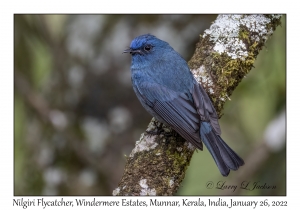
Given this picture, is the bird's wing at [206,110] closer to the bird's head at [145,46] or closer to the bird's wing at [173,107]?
the bird's wing at [173,107]

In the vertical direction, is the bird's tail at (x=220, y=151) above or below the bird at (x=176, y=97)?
below

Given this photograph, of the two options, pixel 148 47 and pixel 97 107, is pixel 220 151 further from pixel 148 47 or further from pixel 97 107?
pixel 97 107

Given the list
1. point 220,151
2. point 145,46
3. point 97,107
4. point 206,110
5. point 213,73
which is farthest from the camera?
point 97,107

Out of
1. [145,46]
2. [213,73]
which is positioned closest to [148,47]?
[145,46]

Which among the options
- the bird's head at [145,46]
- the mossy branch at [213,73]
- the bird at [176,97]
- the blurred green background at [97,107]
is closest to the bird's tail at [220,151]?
the bird at [176,97]
